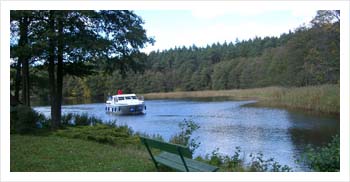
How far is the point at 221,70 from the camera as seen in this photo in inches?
2018

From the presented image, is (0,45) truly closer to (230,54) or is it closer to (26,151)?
(26,151)

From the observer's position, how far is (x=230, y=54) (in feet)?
207

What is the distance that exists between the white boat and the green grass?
1877 centimetres

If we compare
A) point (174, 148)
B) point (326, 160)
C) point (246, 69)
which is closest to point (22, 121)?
point (174, 148)

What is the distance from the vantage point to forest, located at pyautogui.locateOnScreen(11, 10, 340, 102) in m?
15.8

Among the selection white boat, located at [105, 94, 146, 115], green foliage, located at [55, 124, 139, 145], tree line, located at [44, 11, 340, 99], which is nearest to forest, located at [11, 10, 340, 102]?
tree line, located at [44, 11, 340, 99]

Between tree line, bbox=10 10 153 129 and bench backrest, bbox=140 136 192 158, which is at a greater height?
tree line, bbox=10 10 153 129

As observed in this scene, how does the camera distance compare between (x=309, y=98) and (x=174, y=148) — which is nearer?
(x=174, y=148)

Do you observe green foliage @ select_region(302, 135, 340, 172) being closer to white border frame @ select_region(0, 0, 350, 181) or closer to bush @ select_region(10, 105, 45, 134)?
white border frame @ select_region(0, 0, 350, 181)

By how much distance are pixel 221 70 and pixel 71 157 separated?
44797 millimetres

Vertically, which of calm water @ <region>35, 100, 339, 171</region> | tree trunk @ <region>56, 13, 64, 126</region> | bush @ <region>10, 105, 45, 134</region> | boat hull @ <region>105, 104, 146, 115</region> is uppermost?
tree trunk @ <region>56, 13, 64, 126</region>

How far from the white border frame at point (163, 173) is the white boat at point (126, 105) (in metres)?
21.9

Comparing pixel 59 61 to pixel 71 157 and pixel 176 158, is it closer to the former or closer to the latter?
pixel 71 157

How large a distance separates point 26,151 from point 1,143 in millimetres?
1923
